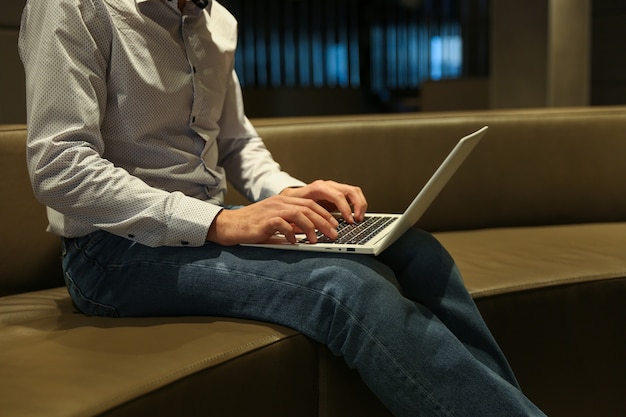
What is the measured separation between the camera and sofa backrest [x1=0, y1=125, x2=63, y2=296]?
1631mm

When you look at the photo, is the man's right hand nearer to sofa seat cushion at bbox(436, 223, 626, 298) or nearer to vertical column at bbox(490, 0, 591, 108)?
sofa seat cushion at bbox(436, 223, 626, 298)

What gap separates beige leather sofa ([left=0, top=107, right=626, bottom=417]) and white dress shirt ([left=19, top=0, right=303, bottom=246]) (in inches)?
7.7

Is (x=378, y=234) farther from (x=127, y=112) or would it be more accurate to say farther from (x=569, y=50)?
(x=569, y=50)

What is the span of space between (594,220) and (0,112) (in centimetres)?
172

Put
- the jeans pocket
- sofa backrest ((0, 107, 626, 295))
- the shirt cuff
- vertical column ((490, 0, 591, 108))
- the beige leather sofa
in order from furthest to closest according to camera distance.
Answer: vertical column ((490, 0, 591, 108))
sofa backrest ((0, 107, 626, 295))
the jeans pocket
the shirt cuff
the beige leather sofa

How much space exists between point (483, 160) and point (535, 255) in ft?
1.54

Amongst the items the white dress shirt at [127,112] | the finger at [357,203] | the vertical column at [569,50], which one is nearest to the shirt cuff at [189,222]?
the white dress shirt at [127,112]

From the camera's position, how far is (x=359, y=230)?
4.28ft

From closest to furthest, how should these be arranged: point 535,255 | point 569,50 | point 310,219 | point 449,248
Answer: point 310,219, point 535,255, point 449,248, point 569,50

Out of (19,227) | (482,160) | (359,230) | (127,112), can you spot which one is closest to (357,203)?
(359,230)

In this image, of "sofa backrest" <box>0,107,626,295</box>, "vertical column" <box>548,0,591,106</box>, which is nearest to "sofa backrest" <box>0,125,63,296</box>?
"sofa backrest" <box>0,107,626,295</box>

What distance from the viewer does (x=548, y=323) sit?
159 centimetres

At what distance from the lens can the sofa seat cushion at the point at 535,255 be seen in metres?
1.60

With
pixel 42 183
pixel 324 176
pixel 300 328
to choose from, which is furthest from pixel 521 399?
pixel 324 176
